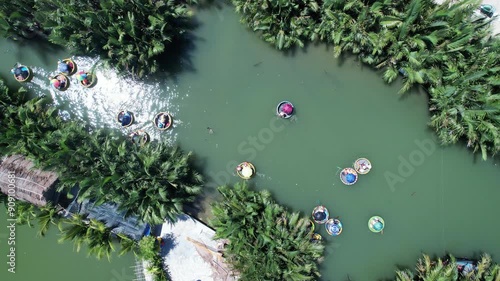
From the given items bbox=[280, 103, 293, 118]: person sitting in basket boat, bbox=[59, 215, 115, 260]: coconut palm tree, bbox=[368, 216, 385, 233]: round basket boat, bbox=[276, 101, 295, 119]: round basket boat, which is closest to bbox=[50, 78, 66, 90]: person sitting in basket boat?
bbox=[59, 215, 115, 260]: coconut palm tree

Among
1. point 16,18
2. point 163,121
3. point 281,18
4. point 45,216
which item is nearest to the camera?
point 45,216

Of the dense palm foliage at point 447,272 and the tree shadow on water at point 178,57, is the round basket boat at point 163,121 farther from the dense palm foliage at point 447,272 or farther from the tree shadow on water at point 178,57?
the dense palm foliage at point 447,272

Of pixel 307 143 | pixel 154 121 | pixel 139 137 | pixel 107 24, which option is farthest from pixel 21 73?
pixel 307 143

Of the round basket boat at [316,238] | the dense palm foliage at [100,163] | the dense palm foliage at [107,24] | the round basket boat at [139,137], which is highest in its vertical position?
the dense palm foliage at [107,24]

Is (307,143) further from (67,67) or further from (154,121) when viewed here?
(67,67)

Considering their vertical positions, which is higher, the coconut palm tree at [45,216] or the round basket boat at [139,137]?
the round basket boat at [139,137]

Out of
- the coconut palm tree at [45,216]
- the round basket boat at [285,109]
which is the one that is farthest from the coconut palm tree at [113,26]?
the coconut palm tree at [45,216]

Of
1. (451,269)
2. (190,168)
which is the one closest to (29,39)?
(190,168)
